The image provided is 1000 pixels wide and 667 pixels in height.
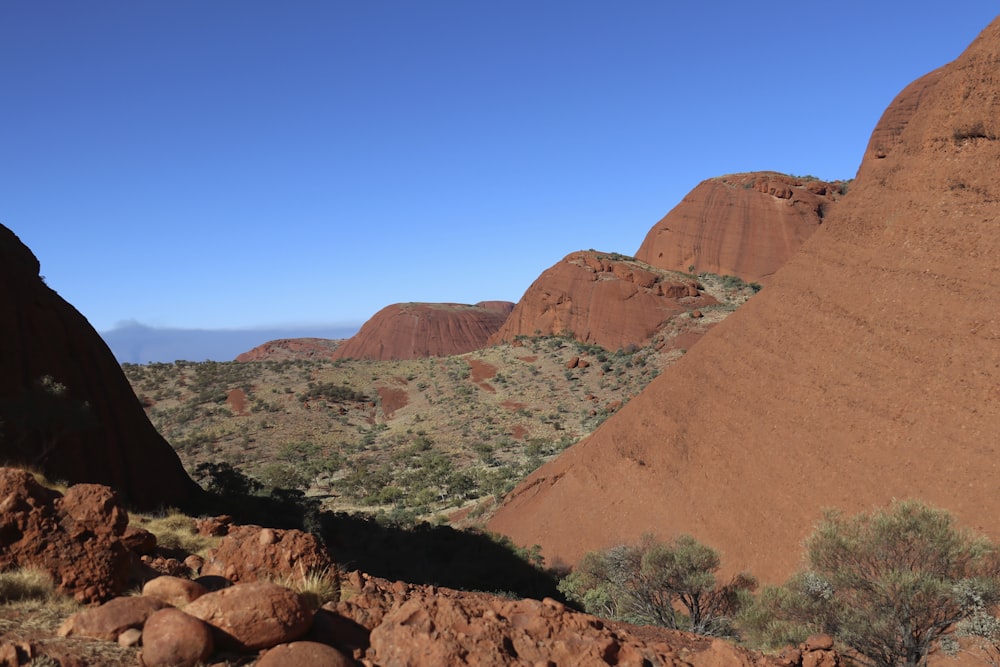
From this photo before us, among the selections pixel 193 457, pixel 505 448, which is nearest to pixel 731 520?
pixel 505 448

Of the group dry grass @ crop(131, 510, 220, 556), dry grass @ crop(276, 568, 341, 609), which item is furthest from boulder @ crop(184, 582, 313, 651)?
dry grass @ crop(131, 510, 220, 556)

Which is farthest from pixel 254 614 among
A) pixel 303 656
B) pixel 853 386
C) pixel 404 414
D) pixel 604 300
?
pixel 604 300

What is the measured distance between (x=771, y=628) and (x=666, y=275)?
49.1 meters

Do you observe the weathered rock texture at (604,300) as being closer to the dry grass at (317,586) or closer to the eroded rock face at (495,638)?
the eroded rock face at (495,638)

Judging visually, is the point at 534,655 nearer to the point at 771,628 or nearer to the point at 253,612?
the point at 253,612

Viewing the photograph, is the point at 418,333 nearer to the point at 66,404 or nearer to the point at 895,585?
the point at 66,404

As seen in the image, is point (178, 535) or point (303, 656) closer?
point (303, 656)

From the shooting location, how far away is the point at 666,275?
185 feet

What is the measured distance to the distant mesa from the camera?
11488cm

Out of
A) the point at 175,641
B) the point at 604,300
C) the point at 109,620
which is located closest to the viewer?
the point at 175,641

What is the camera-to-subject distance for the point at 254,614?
4.55 m

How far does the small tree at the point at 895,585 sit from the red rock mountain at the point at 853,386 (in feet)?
7.31

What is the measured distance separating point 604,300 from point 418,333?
48.4m

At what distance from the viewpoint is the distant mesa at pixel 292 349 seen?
377ft
